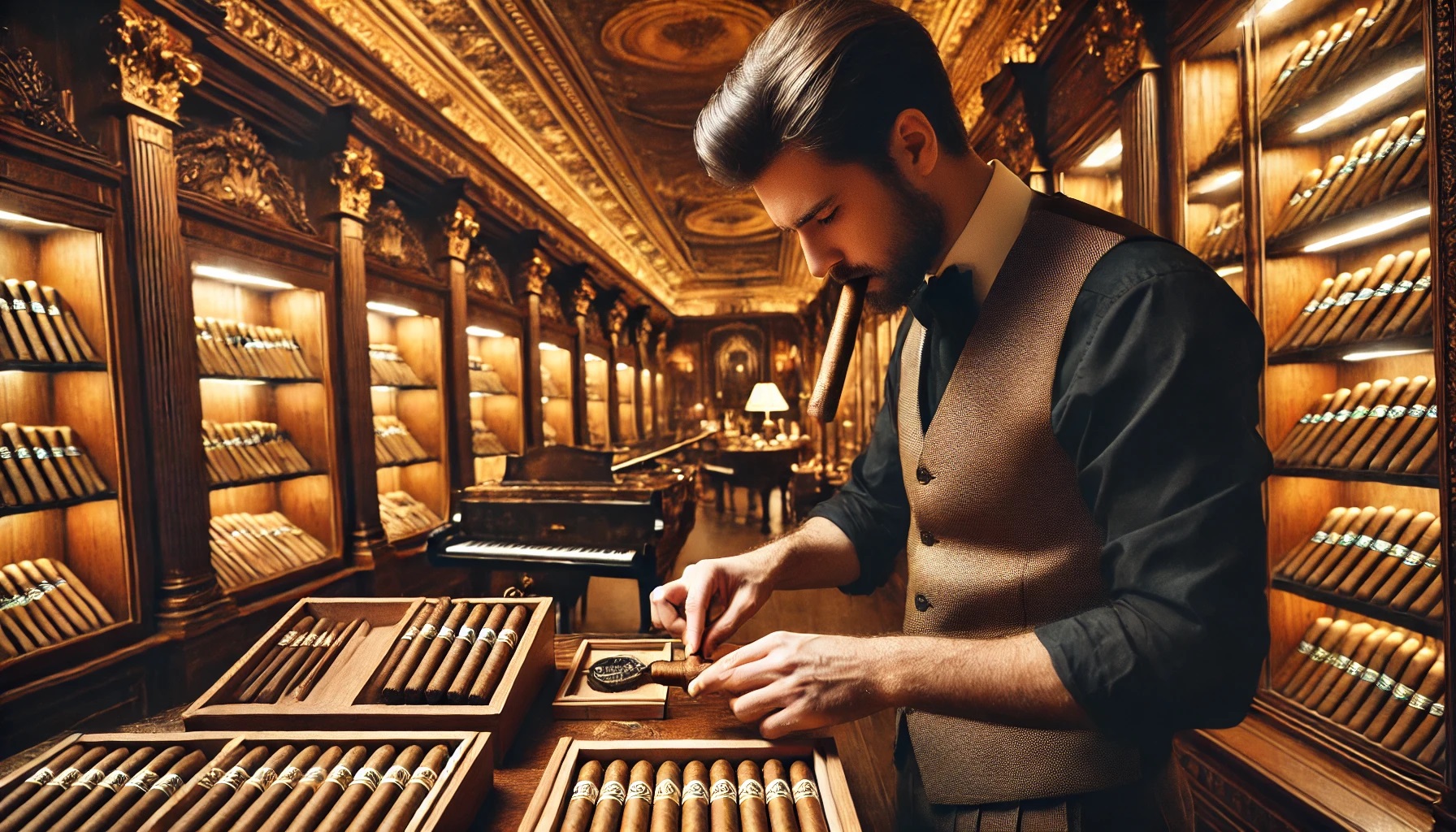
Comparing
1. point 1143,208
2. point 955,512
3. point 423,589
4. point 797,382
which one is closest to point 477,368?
point 423,589

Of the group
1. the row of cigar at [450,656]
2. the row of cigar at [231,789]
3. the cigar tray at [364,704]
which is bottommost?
the row of cigar at [231,789]

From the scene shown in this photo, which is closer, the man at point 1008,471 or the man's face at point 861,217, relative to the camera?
the man at point 1008,471

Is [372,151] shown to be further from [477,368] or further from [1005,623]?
[1005,623]

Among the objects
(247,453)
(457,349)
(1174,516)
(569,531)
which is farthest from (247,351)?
(1174,516)

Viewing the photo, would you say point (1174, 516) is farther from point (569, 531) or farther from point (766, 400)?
point (766, 400)

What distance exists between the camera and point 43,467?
7.64 ft

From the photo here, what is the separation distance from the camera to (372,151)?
401 cm

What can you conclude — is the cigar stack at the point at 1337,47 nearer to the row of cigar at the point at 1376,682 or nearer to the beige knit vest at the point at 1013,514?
the row of cigar at the point at 1376,682

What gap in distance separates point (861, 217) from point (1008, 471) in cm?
41

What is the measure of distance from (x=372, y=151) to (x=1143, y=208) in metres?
4.11

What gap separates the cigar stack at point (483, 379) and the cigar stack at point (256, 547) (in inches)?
92.7

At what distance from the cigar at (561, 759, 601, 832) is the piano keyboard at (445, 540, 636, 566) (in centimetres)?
274

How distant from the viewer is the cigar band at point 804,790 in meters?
0.80

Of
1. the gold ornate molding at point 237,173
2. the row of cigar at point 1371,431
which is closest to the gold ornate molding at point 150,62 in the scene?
the gold ornate molding at point 237,173
